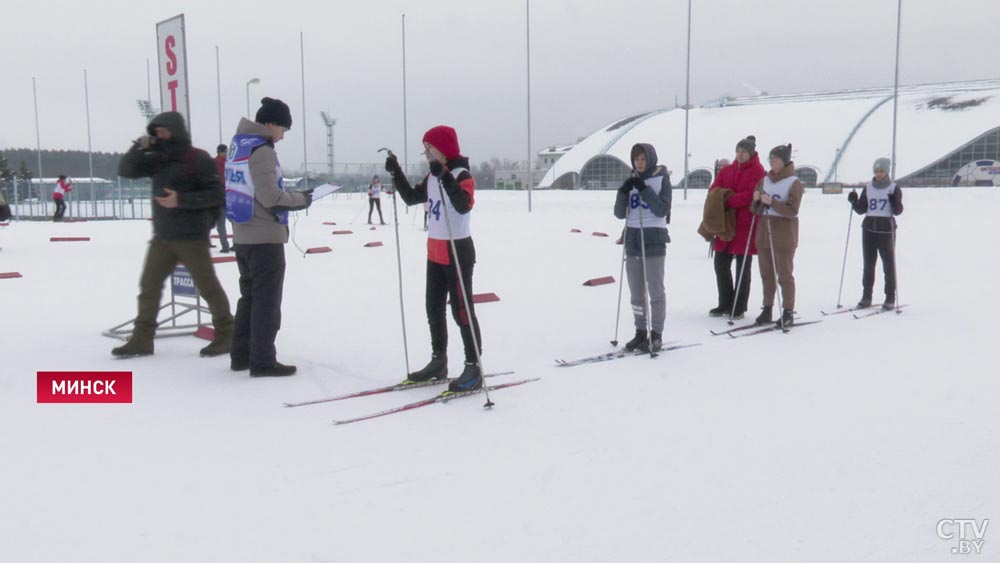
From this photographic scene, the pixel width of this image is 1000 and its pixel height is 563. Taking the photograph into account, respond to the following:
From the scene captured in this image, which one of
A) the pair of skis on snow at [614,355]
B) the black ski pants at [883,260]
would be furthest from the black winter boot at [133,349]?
the black ski pants at [883,260]

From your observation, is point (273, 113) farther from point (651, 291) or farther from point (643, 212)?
point (651, 291)

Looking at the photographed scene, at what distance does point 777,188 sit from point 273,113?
15.2 ft

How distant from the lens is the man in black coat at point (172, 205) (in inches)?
209

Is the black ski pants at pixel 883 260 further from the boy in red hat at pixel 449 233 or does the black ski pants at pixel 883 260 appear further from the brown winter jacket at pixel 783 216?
the boy in red hat at pixel 449 233

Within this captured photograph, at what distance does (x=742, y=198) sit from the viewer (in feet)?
24.8

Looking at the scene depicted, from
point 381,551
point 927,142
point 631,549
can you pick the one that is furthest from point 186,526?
point 927,142

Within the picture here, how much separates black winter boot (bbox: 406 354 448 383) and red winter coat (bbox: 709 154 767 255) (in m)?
3.87

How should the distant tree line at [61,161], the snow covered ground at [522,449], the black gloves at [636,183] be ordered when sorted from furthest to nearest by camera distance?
the distant tree line at [61,161]
the black gloves at [636,183]
the snow covered ground at [522,449]

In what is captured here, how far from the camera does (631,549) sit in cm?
278

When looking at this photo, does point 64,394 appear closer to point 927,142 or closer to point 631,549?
point 631,549

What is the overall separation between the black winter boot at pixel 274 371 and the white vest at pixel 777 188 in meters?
4.64

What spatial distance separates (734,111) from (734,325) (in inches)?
2705

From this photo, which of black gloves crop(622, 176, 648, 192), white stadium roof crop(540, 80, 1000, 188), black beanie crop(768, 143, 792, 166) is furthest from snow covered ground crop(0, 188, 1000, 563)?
white stadium roof crop(540, 80, 1000, 188)
